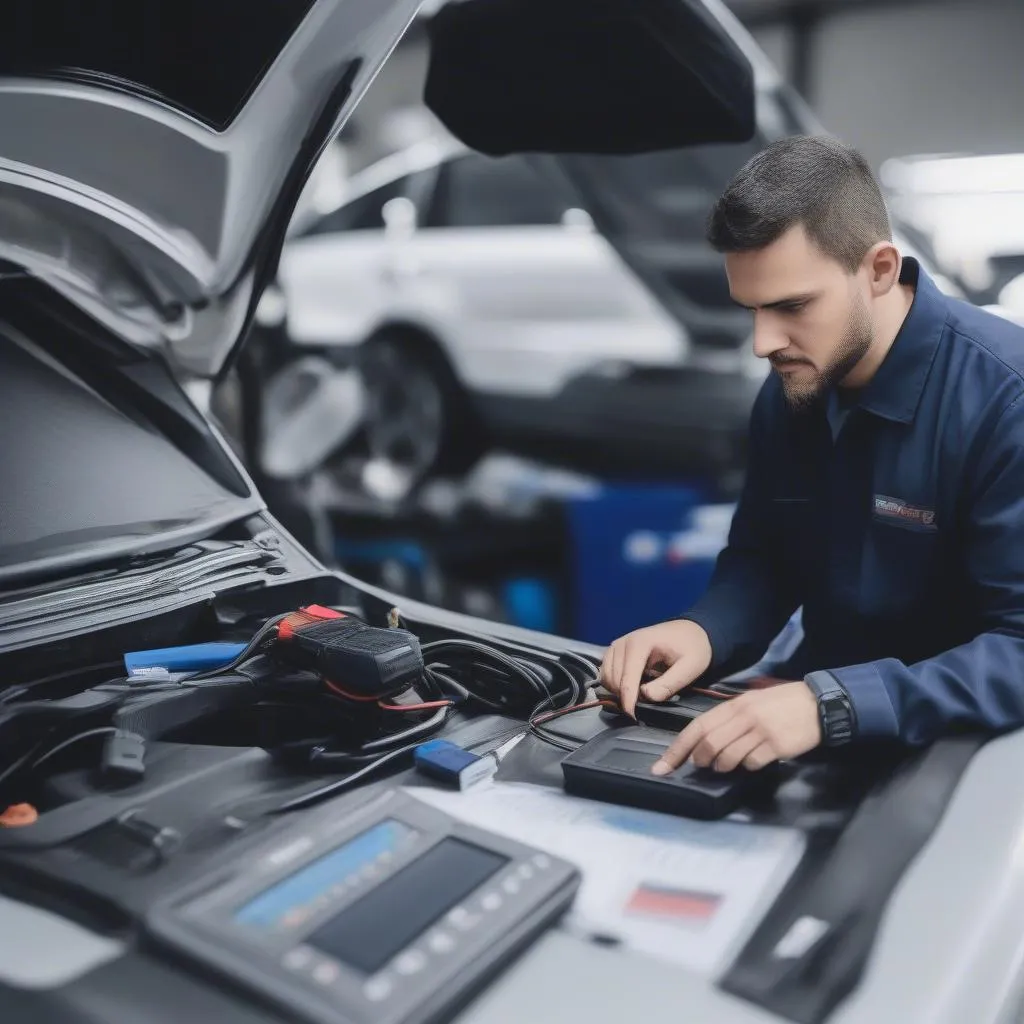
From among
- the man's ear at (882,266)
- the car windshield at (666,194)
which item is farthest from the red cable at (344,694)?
the car windshield at (666,194)

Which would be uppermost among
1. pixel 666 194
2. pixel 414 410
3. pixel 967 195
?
pixel 967 195

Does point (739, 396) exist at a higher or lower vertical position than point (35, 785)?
higher

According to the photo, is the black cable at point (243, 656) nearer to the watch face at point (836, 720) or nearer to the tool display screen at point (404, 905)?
the tool display screen at point (404, 905)

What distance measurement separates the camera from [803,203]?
1.11 m

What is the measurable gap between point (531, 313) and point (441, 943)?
402cm

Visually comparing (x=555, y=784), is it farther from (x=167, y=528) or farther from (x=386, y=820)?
(x=167, y=528)

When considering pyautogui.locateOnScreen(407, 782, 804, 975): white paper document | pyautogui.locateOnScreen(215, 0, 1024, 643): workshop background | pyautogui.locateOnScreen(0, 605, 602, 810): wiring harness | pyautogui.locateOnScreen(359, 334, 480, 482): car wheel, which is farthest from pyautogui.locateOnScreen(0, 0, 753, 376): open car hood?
pyautogui.locateOnScreen(359, 334, 480, 482): car wheel

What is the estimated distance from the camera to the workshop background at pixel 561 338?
2984 mm

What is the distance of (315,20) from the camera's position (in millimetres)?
1028

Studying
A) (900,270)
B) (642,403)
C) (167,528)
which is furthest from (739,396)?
(167,528)

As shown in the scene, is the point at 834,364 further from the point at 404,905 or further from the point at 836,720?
the point at 404,905

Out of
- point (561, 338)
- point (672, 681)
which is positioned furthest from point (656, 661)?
point (561, 338)

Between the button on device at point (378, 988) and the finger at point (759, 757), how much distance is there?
38 cm

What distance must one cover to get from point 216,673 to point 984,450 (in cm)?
80
